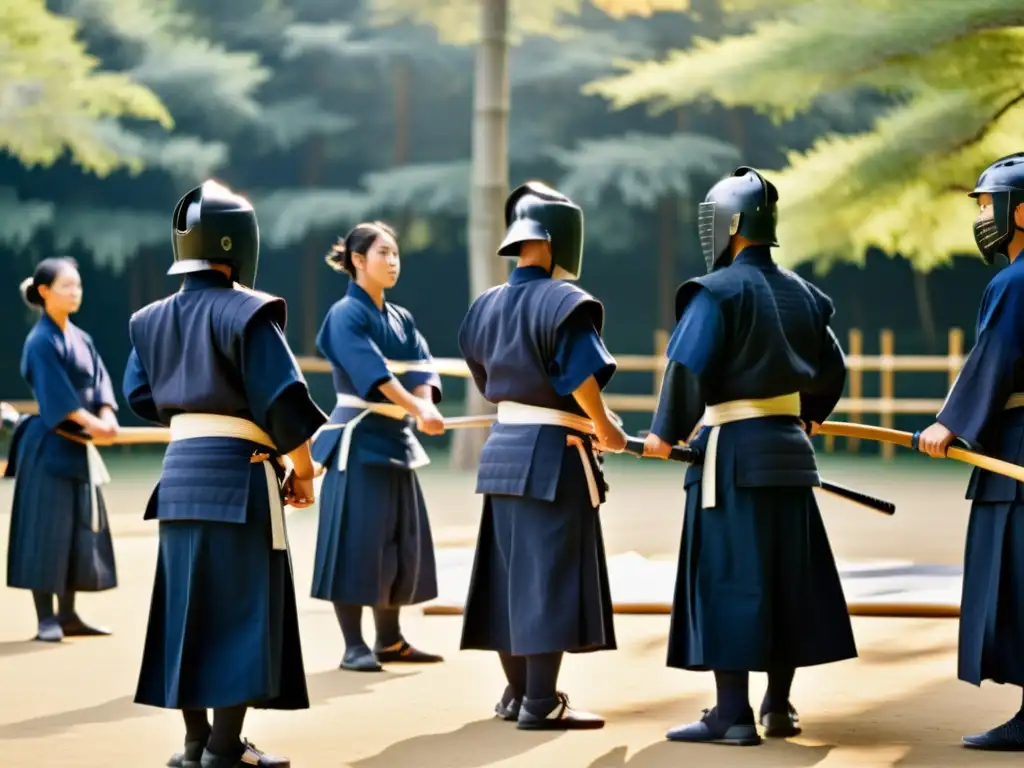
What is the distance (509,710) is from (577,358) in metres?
1.12

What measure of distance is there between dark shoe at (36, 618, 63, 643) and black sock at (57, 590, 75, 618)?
60 millimetres

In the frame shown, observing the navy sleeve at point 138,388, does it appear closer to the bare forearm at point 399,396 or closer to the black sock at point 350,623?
the bare forearm at point 399,396

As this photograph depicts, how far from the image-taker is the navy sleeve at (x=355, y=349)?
602cm

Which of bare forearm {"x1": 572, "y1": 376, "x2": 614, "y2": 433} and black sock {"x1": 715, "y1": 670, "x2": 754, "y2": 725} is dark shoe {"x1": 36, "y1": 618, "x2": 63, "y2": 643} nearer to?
→ bare forearm {"x1": 572, "y1": 376, "x2": 614, "y2": 433}

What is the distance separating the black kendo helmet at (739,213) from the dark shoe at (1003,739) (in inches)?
A: 60.2

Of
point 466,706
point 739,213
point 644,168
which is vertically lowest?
point 466,706

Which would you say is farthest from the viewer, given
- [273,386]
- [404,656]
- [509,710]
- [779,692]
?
[404,656]

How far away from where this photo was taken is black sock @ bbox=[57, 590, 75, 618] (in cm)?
677

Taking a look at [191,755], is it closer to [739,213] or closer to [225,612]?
[225,612]

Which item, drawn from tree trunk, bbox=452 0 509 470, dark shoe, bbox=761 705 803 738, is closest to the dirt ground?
dark shoe, bbox=761 705 803 738

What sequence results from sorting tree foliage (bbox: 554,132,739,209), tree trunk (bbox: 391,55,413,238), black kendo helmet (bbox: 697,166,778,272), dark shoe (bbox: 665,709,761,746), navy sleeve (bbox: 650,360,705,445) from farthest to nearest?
tree trunk (bbox: 391,55,413,238), tree foliage (bbox: 554,132,739,209), black kendo helmet (bbox: 697,166,778,272), navy sleeve (bbox: 650,360,705,445), dark shoe (bbox: 665,709,761,746)

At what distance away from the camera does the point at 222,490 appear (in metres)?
4.20

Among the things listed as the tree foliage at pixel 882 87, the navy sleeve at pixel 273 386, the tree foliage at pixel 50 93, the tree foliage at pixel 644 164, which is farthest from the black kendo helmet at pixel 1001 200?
the tree foliage at pixel 644 164

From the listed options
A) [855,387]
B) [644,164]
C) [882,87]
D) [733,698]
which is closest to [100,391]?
[733,698]
